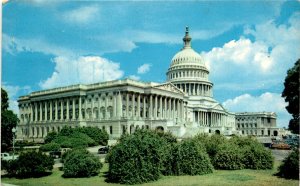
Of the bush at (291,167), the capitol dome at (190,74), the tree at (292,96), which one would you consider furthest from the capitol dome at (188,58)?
the bush at (291,167)

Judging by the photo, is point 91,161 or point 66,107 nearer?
point 91,161

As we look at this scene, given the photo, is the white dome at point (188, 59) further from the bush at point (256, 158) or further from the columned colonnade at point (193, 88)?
the bush at point (256, 158)

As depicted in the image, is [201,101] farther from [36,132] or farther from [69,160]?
[69,160]

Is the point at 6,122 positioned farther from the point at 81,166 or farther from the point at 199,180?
the point at 199,180

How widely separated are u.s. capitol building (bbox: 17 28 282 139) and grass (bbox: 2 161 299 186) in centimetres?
4242

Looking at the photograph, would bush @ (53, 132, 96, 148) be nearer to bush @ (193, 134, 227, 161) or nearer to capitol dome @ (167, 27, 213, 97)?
bush @ (193, 134, 227, 161)

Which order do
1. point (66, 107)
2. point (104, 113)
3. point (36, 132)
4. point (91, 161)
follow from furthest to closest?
point (36, 132) < point (66, 107) < point (104, 113) < point (91, 161)

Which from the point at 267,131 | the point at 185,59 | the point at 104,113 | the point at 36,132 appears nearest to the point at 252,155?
the point at 104,113

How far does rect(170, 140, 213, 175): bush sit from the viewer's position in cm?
2809

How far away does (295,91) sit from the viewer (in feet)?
120

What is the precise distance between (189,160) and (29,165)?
1170cm

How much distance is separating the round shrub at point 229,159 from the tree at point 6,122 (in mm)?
25856

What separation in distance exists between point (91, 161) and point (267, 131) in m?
125

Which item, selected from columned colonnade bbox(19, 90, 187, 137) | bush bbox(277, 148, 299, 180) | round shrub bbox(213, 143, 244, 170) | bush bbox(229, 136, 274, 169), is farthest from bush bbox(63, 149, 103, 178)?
columned colonnade bbox(19, 90, 187, 137)
